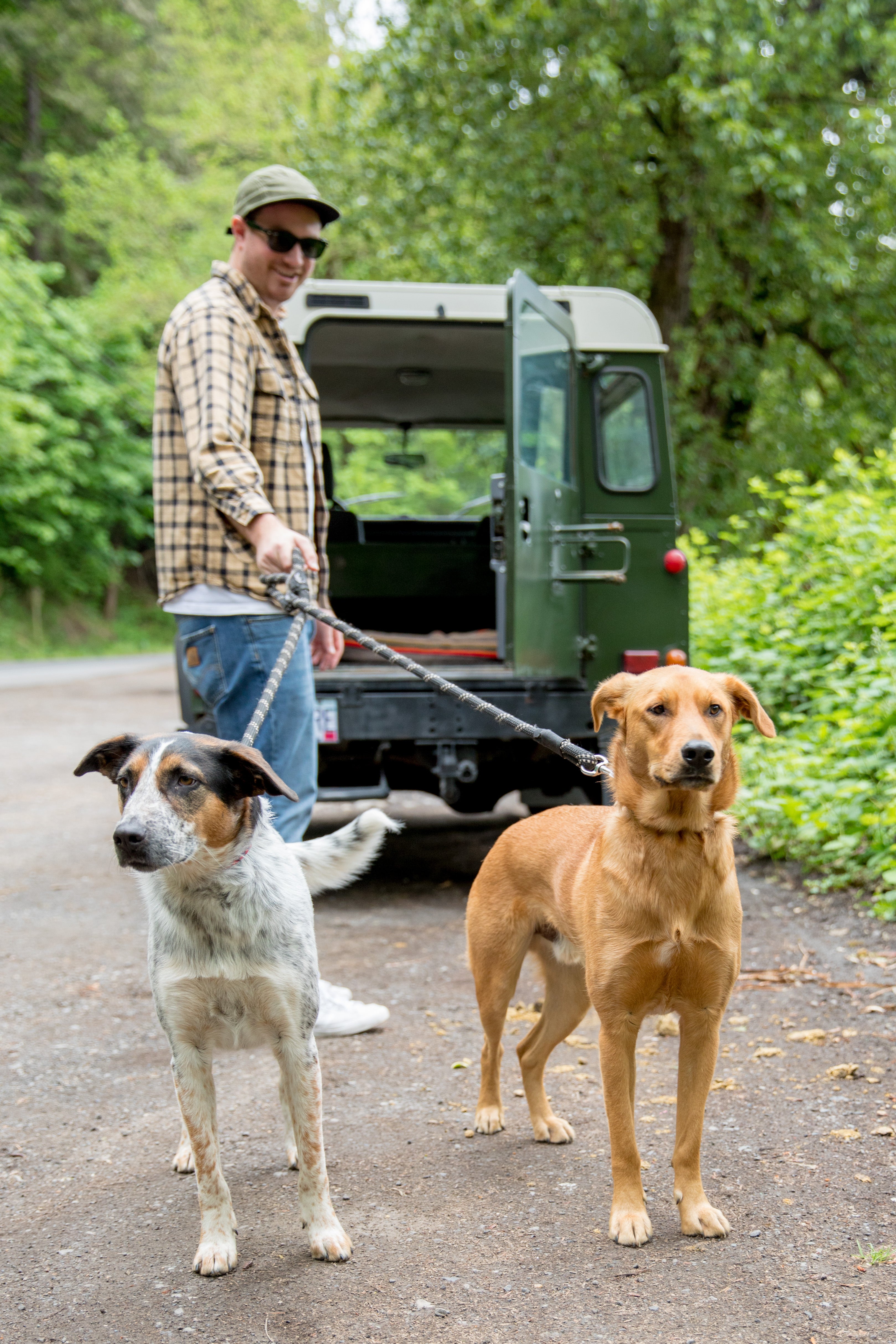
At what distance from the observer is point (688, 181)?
12594mm

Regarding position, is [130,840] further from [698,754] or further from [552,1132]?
[552,1132]

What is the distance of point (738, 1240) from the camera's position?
254cm

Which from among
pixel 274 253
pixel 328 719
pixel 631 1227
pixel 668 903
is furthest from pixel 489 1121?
pixel 274 253

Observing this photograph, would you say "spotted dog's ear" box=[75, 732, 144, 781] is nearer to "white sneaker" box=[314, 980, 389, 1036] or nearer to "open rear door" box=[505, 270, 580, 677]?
"white sneaker" box=[314, 980, 389, 1036]

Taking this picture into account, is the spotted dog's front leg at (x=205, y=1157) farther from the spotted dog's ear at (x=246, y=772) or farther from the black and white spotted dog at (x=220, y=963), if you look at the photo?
the spotted dog's ear at (x=246, y=772)

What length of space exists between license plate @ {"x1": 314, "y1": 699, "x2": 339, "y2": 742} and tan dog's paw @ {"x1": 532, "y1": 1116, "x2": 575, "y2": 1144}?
2.47 meters

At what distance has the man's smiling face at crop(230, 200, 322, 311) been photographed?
11.6 ft

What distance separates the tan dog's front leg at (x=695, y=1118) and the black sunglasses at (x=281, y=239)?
251 centimetres

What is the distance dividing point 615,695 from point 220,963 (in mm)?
1077

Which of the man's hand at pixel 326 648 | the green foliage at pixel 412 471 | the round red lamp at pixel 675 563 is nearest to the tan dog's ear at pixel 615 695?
the man's hand at pixel 326 648

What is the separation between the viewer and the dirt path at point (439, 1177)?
2.29 m

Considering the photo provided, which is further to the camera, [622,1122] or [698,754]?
[622,1122]

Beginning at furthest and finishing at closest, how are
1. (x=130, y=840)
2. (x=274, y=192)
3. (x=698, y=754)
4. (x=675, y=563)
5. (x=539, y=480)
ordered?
(x=675, y=563)
(x=539, y=480)
(x=274, y=192)
(x=698, y=754)
(x=130, y=840)

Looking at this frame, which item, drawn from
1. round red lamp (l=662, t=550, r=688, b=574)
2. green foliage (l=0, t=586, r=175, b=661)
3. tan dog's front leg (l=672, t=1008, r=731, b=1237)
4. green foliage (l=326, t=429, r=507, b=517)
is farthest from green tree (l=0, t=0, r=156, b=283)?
tan dog's front leg (l=672, t=1008, r=731, b=1237)
